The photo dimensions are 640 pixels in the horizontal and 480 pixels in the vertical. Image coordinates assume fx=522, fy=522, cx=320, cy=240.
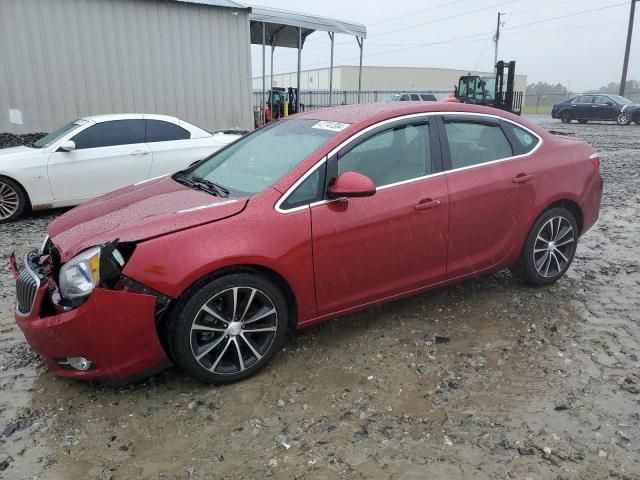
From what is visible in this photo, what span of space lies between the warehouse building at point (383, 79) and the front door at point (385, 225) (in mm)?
61235

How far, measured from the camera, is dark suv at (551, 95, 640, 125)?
24281 mm

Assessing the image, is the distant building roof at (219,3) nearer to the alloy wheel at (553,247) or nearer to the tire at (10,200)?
the tire at (10,200)

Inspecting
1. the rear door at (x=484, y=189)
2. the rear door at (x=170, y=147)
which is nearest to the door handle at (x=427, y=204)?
the rear door at (x=484, y=189)

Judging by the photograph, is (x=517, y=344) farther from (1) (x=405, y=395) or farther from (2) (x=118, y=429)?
(2) (x=118, y=429)

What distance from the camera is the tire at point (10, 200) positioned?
6738mm

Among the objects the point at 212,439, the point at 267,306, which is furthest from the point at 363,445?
the point at 267,306

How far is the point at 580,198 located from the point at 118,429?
3868 mm

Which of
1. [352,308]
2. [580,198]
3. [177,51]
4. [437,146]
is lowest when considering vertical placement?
[352,308]

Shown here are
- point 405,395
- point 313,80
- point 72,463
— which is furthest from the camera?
point 313,80

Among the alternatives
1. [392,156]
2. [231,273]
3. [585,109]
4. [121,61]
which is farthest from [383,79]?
[231,273]

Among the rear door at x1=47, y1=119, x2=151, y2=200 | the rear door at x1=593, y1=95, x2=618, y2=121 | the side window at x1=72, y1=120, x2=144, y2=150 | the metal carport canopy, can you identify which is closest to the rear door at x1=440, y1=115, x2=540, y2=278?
the rear door at x1=47, y1=119, x2=151, y2=200

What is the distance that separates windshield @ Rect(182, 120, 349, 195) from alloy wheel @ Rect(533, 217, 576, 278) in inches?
77.5

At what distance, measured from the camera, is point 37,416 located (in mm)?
2846

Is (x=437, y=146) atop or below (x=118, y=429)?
atop
